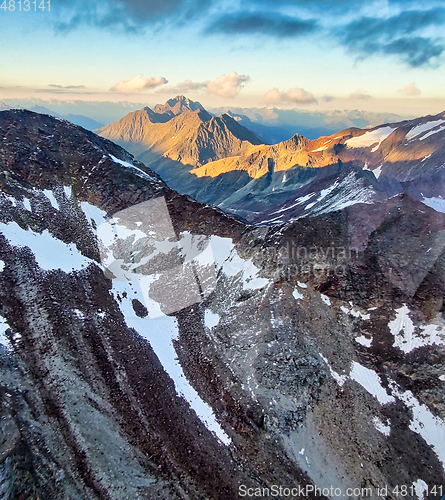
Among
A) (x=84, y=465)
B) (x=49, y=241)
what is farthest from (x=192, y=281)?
(x=84, y=465)

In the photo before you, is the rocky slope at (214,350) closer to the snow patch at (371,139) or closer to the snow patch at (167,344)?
the snow patch at (167,344)

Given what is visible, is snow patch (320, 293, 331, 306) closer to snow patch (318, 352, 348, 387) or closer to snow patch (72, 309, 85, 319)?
snow patch (318, 352, 348, 387)

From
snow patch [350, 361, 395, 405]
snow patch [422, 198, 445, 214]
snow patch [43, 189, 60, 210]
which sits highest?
snow patch [43, 189, 60, 210]

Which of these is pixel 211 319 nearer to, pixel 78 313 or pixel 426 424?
pixel 78 313

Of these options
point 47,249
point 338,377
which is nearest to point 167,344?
point 338,377

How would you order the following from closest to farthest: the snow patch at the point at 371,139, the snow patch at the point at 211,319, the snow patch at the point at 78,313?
the snow patch at the point at 78,313 → the snow patch at the point at 211,319 → the snow patch at the point at 371,139

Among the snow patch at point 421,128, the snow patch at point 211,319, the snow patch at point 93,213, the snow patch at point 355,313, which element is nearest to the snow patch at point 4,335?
the snow patch at point 211,319

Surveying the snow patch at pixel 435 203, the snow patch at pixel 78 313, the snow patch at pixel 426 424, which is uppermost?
the snow patch at pixel 78 313

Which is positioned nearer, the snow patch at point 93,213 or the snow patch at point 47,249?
the snow patch at point 47,249

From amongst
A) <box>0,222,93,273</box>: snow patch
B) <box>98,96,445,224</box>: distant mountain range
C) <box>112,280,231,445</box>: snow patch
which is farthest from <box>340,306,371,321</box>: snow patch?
<box>0,222,93,273</box>: snow patch
